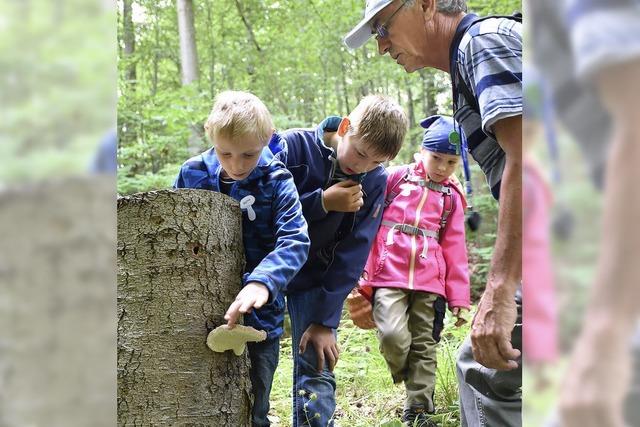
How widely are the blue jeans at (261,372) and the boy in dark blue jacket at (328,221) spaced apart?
0.21 metres

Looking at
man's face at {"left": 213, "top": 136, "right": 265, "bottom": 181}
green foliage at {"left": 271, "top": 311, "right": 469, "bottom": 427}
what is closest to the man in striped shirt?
man's face at {"left": 213, "top": 136, "right": 265, "bottom": 181}

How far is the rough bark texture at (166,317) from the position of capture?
183 centimetres

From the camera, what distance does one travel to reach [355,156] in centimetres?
255

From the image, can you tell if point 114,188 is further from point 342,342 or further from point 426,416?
point 342,342

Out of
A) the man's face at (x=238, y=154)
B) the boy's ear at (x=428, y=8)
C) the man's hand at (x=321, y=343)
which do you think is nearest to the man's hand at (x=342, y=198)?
the man's face at (x=238, y=154)

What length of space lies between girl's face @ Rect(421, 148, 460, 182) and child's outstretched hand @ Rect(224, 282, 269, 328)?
74.8 inches

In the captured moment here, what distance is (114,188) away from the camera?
1.88ft

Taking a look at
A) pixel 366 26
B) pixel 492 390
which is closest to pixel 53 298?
pixel 492 390

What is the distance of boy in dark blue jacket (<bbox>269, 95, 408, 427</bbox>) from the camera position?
2492mm

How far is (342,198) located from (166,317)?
900 mm

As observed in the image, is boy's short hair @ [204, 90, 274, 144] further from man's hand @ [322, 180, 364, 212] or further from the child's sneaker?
the child's sneaker

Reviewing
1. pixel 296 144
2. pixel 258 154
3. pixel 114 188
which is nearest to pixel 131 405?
pixel 258 154

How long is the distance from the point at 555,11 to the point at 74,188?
407 millimetres

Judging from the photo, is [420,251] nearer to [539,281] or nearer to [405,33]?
[405,33]
